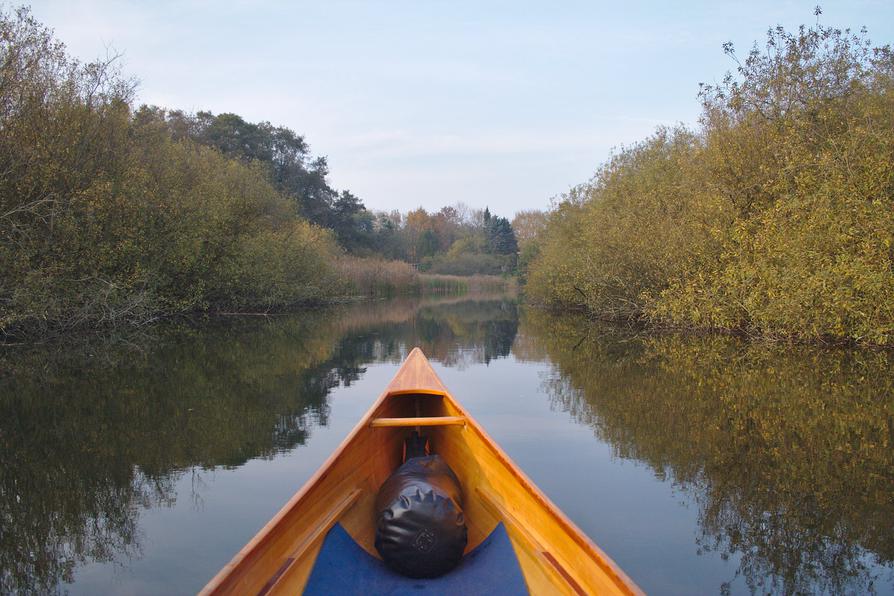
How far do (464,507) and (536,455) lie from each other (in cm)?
209

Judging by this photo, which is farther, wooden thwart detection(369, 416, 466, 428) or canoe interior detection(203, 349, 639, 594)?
wooden thwart detection(369, 416, 466, 428)

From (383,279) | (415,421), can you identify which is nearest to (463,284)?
(383,279)

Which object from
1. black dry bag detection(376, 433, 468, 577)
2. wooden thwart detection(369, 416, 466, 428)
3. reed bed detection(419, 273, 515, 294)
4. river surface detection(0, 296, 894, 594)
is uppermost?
reed bed detection(419, 273, 515, 294)

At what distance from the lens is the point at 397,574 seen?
314 centimetres

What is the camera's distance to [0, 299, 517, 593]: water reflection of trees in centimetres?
403

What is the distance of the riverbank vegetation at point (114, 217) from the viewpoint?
42.9 feet

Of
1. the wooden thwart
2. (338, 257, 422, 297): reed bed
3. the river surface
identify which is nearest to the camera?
the river surface

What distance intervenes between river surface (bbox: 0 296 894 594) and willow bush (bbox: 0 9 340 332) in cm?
246

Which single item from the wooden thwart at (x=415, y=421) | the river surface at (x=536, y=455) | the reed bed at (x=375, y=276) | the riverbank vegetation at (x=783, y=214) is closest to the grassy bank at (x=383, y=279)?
the reed bed at (x=375, y=276)

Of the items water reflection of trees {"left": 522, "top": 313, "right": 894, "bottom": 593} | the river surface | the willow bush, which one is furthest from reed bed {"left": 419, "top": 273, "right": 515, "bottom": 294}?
water reflection of trees {"left": 522, "top": 313, "right": 894, "bottom": 593}

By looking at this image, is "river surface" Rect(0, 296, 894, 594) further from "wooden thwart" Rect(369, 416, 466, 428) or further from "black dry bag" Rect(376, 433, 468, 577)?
"black dry bag" Rect(376, 433, 468, 577)

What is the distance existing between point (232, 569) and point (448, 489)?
1.74 meters

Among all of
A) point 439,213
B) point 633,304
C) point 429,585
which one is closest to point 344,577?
point 429,585

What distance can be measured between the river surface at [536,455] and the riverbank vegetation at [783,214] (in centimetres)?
109
